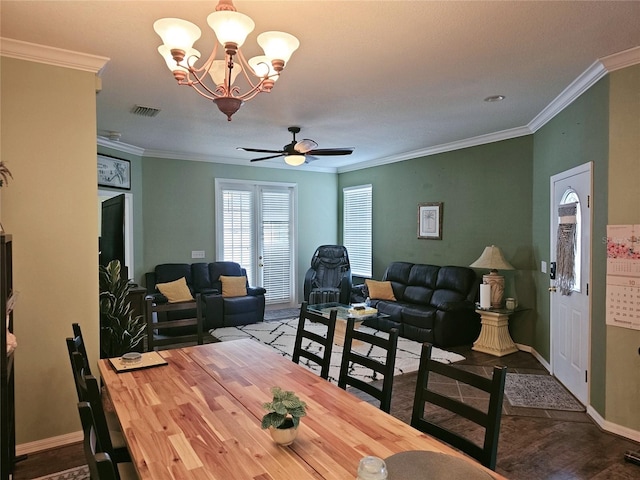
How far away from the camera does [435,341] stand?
5.30 meters

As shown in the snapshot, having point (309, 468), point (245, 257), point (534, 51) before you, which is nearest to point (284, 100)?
point (534, 51)

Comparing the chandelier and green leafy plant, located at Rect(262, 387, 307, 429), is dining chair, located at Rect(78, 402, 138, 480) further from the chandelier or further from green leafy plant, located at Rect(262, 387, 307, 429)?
the chandelier

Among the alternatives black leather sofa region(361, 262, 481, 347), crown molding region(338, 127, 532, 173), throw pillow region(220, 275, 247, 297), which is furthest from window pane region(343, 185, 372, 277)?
throw pillow region(220, 275, 247, 297)

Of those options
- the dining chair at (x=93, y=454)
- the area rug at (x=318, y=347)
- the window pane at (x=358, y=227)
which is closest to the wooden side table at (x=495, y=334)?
the area rug at (x=318, y=347)

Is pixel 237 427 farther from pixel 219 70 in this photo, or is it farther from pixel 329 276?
pixel 329 276

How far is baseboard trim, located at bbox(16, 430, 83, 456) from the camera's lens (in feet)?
9.18

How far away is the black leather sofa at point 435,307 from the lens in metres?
5.28

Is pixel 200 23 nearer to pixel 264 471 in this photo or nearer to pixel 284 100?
pixel 284 100

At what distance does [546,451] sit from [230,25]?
3283mm

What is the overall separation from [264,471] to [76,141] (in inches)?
107

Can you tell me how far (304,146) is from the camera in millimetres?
4641

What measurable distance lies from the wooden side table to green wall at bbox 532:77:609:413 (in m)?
0.45

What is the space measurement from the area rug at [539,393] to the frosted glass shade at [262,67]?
11.0 feet

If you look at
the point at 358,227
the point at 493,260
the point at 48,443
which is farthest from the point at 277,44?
the point at 358,227
